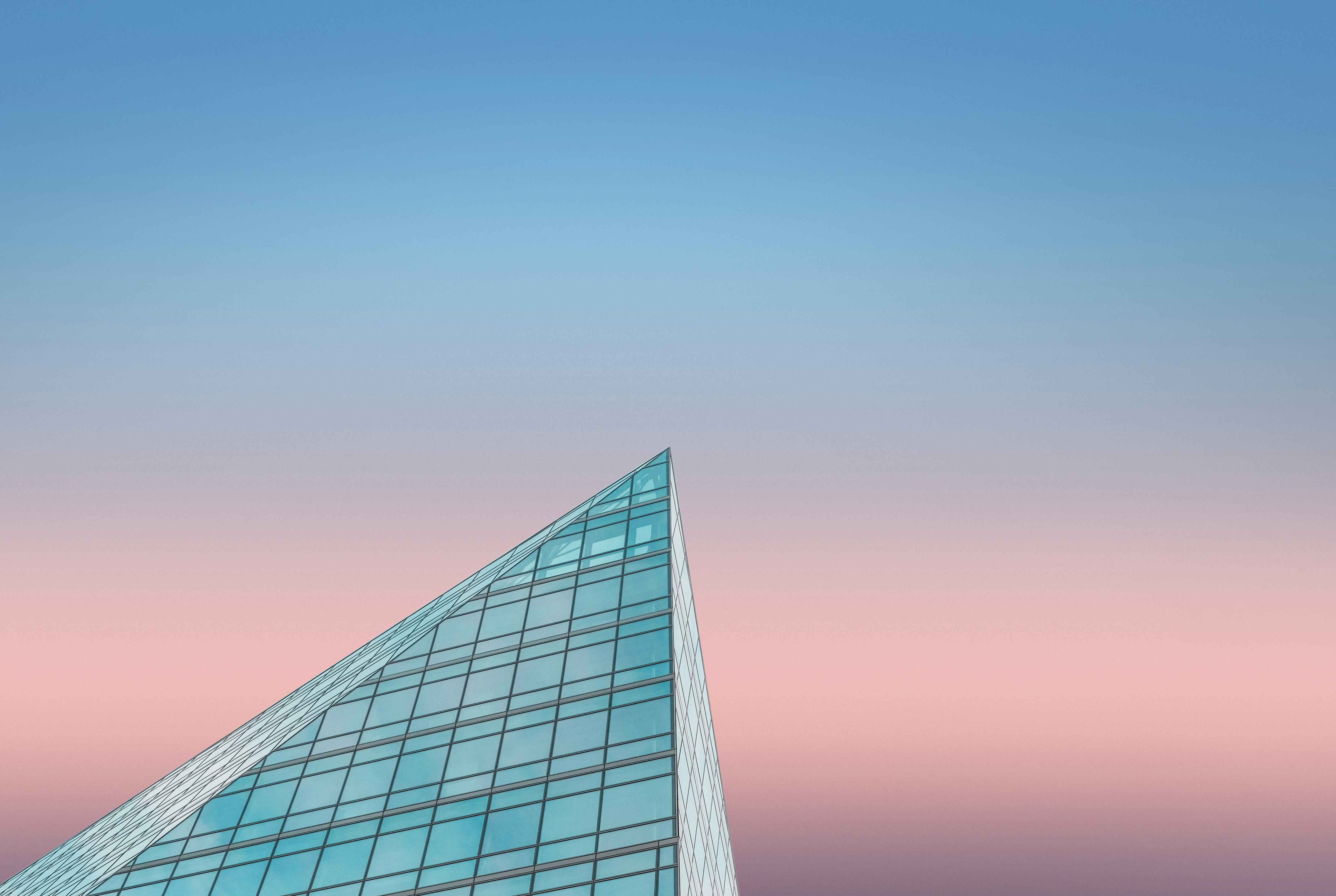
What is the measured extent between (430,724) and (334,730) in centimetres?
433

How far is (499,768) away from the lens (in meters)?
38.8

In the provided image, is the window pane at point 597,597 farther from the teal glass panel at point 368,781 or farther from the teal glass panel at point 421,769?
the teal glass panel at point 368,781

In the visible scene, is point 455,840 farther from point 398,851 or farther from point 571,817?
point 571,817

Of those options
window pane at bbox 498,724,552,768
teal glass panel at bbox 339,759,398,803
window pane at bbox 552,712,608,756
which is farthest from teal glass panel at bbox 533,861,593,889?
teal glass panel at bbox 339,759,398,803

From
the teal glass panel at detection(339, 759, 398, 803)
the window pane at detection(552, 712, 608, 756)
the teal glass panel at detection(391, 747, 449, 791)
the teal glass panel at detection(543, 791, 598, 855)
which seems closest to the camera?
the teal glass panel at detection(543, 791, 598, 855)

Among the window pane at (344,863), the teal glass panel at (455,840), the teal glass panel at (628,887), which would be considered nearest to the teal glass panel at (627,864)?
the teal glass panel at (628,887)

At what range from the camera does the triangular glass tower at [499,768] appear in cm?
3484

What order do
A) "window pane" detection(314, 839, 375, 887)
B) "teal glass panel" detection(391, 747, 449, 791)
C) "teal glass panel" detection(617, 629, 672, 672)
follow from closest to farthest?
"window pane" detection(314, 839, 375, 887)
"teal glass panel" detection(391, 747, 449, 791)
"teal glass panel" detection(617, 629, 672, 672)

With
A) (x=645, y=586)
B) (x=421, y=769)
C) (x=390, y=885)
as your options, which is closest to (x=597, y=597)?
(x=645, y=586)

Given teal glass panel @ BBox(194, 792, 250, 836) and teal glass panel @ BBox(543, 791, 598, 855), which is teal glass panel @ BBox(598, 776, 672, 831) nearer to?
teal glass panel @ BBox(543, 791, 598, 855)

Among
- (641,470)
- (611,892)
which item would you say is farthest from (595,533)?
(611,892)

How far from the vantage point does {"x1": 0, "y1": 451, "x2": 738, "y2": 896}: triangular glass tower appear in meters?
34.8

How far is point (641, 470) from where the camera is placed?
57.6 meters

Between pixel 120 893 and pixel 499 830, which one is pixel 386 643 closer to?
pixel 120 893
